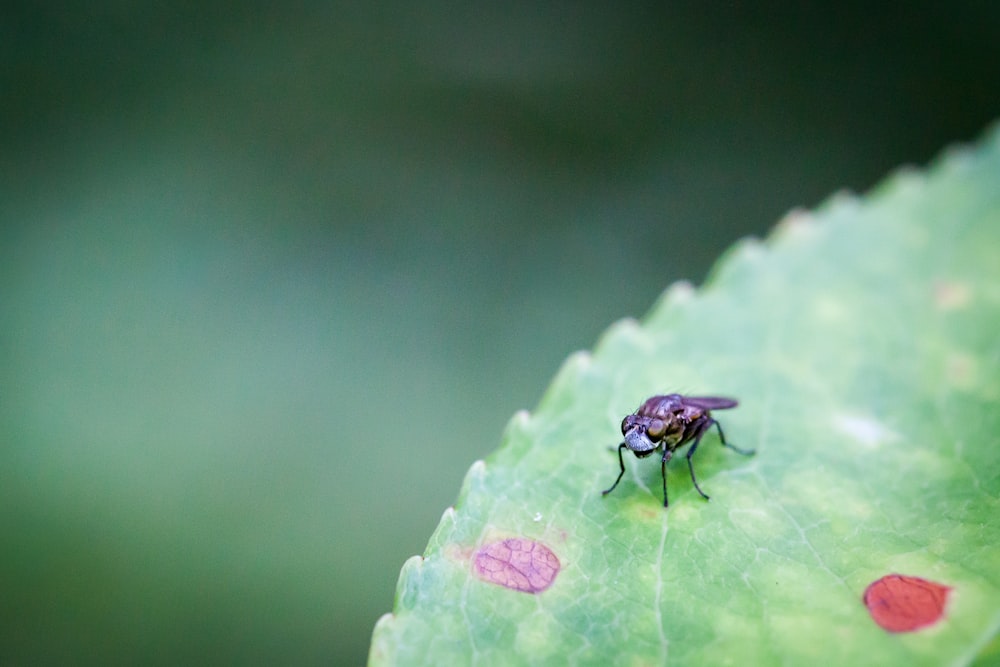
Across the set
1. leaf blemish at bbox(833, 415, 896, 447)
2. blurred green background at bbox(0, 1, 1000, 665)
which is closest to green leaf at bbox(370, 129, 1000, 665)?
leaf blemish at bbox(833, 415, 896, 447)

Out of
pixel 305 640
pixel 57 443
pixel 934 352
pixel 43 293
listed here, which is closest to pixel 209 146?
pixel 43 293

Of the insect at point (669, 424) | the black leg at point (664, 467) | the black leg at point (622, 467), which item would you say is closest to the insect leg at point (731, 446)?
the insect at point (669, 424)

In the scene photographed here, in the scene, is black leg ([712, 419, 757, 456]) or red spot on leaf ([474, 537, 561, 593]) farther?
black leg ([712, 419, 757, 456])

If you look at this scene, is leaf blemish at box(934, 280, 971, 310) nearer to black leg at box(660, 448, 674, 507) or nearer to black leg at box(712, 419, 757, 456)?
black leg at box(712, 419, 757, 456)

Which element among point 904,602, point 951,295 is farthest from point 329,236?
point 904,602

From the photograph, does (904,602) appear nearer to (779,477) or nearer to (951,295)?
(779,477)

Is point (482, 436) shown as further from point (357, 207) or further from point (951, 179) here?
point (951, 179)

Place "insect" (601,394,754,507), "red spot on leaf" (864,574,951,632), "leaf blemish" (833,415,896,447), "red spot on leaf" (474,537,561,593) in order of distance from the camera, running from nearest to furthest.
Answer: "red spot on leaf" (864,574,951,632) < "red spot on leaf" (474,537,561,593) < "leaf blemish" (833,415,896,447) < "insect" (601,394,754,507)
